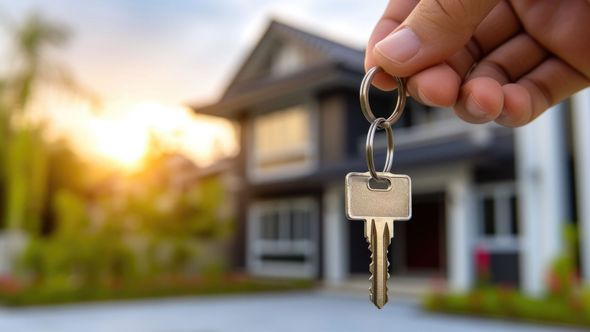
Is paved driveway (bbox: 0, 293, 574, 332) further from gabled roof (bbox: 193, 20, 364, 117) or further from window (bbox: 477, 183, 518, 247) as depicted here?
gabled roof (bbox: 193, 20, 364, 117)

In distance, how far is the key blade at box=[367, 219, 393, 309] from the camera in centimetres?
104

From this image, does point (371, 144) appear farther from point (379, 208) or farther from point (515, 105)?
point (515, 105)

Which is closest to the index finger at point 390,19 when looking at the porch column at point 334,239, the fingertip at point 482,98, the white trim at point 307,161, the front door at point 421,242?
the fingertip at point 482,98

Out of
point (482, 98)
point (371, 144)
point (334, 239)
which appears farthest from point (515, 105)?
point (334, 239)

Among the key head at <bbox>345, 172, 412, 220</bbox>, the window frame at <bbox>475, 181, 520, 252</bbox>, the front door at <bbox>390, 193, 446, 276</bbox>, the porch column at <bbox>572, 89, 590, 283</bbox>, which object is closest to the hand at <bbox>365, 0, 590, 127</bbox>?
the key head at <bbox>345, 172, 412, 220</bbox>

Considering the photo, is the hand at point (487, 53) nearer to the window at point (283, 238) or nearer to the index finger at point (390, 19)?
the index finger at point (390, 19)

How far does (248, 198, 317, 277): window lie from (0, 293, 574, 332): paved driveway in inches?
136

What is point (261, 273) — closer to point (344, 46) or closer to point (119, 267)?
point (119, 267)

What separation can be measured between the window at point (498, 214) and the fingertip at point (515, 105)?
40.0 feet

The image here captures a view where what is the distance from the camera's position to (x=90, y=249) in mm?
14461

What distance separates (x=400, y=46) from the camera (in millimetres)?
998

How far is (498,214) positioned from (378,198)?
12695mm

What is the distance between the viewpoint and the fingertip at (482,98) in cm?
103

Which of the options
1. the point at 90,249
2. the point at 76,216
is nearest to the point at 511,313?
the point at 90,249
